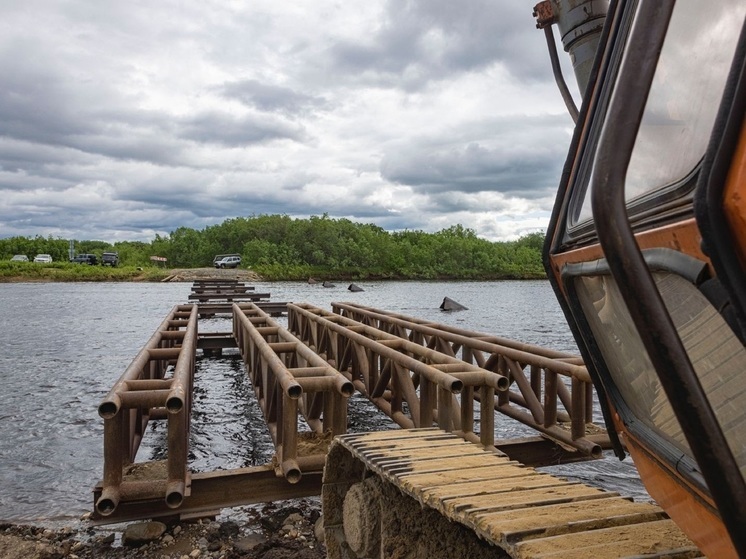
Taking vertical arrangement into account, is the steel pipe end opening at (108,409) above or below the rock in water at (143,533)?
above

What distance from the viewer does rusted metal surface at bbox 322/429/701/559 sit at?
7.34 feet

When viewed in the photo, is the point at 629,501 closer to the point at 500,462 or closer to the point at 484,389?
the point at 500,462

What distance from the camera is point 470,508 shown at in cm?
252

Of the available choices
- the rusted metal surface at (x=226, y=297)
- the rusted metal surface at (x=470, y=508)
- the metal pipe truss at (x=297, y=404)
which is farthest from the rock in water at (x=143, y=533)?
the rusted metal surface at (x=226, y=297)

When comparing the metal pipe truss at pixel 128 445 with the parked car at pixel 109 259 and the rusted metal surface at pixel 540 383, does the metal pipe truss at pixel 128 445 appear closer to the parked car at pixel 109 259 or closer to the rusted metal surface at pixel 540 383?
the rusted metal surface at pixel 540 383

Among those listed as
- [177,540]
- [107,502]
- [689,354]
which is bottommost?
[177,540]

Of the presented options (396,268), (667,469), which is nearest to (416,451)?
(667,469)

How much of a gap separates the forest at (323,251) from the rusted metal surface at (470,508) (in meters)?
94.8

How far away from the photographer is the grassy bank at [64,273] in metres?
77.4

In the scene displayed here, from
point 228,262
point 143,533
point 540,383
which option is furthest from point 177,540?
point 228,262

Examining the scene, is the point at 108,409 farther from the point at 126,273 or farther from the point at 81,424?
the point at 126,273

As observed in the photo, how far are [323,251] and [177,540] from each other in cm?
10971

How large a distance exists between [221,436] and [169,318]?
447 cm

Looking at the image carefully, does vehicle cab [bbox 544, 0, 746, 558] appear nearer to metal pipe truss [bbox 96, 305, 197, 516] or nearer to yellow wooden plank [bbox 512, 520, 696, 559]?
yellow wooden plank [bbox 512, 520, 696, 559]
